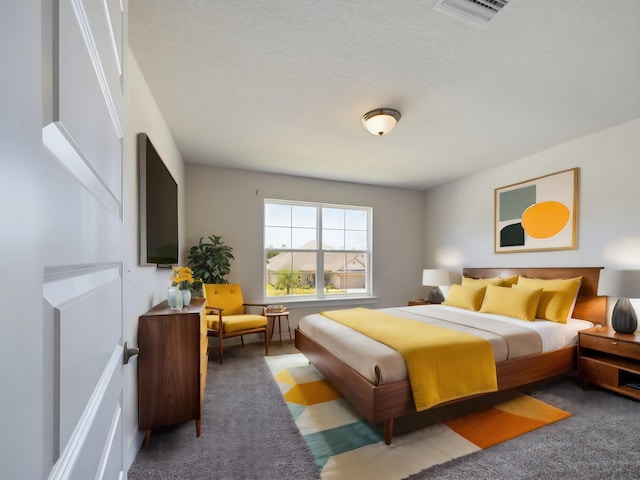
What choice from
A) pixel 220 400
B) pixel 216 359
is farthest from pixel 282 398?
pixel 216 359

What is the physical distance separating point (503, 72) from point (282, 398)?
319cm

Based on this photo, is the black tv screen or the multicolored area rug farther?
the black tv screen

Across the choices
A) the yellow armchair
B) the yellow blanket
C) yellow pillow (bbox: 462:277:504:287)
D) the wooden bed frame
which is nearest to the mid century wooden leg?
the wooden bed frame

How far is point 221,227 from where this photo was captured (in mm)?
4570

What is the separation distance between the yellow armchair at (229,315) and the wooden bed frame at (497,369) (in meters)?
0.63

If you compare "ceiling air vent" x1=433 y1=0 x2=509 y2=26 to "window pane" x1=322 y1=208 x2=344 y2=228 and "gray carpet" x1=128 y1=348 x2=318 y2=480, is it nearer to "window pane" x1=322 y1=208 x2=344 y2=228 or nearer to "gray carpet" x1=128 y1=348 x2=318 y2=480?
"gray carpet" x1=128 y1=348 x2=318 y2=480

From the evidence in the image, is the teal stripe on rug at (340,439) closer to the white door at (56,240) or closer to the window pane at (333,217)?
the white door at (56,240)

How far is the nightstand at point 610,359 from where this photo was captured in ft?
8.65

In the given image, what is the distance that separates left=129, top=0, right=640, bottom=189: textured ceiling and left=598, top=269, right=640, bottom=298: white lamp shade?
1.51 meters

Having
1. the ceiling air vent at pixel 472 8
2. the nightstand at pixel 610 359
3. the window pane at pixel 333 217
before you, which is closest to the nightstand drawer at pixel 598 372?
the nightstand at pixel 610 359

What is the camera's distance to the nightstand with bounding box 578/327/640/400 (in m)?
2.64

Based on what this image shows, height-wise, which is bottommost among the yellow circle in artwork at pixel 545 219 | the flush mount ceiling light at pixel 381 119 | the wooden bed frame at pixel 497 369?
the wooden bed frame at pixel 497 369

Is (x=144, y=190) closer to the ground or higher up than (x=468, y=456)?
higher up

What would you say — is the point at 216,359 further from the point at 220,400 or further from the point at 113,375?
the point at 113,375
